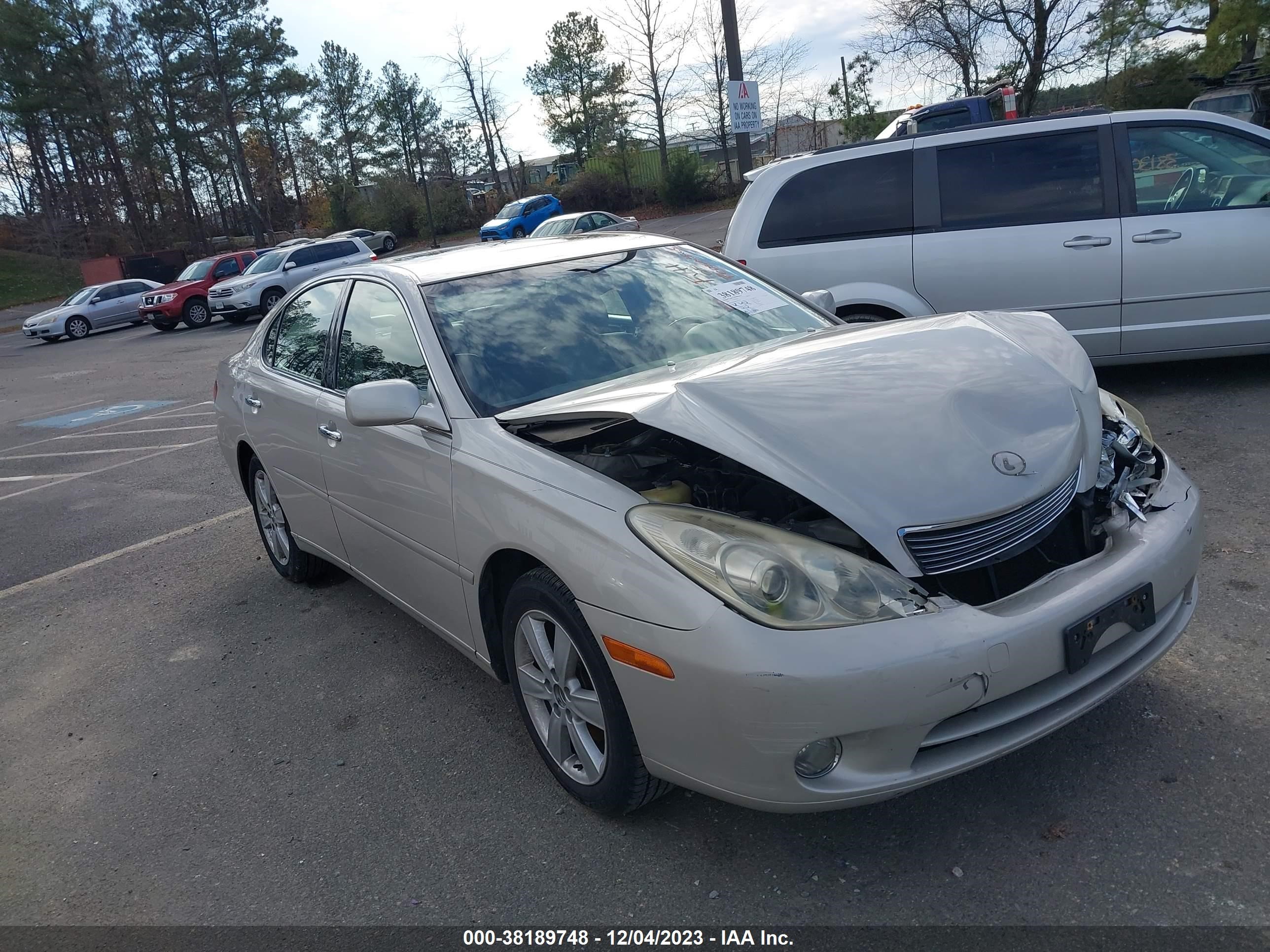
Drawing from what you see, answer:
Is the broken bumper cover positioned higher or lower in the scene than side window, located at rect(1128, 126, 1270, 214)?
lower

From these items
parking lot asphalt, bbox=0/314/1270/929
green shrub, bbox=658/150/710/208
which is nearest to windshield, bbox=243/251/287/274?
green shrub, bbox=658/150/710/208

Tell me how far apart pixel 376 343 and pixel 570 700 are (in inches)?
70.3

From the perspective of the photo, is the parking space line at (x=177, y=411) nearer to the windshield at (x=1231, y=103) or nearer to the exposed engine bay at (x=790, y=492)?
the exposed engine bay at (x=790, y=492)

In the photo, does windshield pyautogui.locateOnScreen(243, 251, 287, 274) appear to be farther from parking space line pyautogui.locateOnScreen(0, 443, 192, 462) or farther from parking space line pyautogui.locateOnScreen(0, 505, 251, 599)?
parking space line pyautogui.locateOnScreen(0, 505, 251, 599)

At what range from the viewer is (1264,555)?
3.87 meters

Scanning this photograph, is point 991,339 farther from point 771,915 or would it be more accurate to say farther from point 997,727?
point 771,915

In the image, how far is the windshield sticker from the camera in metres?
3.95

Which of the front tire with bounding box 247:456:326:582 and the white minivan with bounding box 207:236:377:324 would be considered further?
the white minivan with bounding box 207:236:377:324

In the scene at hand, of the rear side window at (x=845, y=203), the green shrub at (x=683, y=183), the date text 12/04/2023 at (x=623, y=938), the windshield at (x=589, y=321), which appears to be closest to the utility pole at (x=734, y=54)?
the rear side window at (x=845, y=203)

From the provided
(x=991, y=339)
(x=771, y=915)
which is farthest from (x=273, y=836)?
(x=991, y=339)

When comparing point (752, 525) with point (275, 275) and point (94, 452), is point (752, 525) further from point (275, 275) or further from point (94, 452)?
point (275, 275)

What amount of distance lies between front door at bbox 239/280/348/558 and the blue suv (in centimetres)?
2751

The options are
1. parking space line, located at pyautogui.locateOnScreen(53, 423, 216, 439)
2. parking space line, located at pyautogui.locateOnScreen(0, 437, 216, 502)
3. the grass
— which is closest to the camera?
parking space line, located at pyautogui.locateOnScreen(0, 437, 216, 502)

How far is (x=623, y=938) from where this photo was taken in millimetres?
2395
